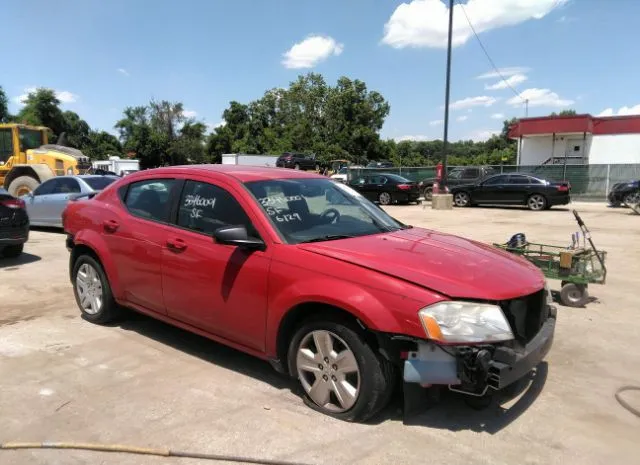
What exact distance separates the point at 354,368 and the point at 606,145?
41.7 meters

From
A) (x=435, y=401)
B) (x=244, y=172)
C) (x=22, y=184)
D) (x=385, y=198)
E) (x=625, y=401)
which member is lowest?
(x=385, y=198)

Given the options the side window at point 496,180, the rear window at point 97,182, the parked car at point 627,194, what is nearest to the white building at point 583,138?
the parked car at point 627,194

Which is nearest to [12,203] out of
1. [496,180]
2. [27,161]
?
[27,161]

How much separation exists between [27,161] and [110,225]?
608 inches

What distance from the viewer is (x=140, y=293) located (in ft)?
15.7

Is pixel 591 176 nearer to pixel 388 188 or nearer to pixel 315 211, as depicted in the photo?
pixel 388 188

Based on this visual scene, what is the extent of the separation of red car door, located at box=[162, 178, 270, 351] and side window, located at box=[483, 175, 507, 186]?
1976 centimetres

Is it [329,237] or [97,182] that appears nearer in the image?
[329,237]

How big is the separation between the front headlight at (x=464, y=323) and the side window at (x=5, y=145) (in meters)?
19.0

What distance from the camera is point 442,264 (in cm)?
347

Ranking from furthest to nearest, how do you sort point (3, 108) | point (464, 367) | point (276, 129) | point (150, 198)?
point (276, 129), point (3, 108), point (150, 198), point (464, 367)

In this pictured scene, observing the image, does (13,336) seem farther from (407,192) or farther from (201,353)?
(407,192)

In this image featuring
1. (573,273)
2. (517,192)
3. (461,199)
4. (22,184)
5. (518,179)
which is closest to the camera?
(573,273)

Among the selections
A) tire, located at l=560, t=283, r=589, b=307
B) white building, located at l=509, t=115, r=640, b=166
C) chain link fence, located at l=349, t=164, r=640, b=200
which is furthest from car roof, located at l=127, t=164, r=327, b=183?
white building, located at l=509, t=115, r=640, b=166
